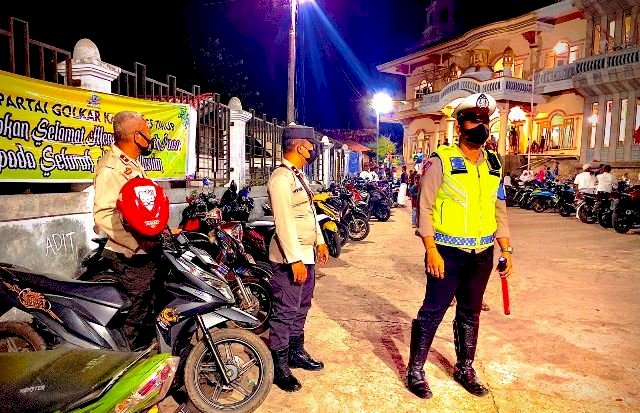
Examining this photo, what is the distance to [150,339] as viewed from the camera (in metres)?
2.78

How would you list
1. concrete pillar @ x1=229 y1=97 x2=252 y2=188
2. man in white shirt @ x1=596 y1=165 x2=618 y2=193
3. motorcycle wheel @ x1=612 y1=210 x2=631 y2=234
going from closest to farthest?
1. concrete pillar @ x1=229 y1=97 x2=252 y2=188
2. motorcycle wheel @ x1=612 y1=210 x2=631 y2=234
3. man in white shirt @ x1=596 y1=165 x2=618 y2=193

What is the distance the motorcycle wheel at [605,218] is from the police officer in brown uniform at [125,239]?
11822 millimetres

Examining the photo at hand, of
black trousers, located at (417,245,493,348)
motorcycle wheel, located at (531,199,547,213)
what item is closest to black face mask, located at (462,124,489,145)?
black trousers, located at (417,245,493,348)

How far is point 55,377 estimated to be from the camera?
5.26 feet

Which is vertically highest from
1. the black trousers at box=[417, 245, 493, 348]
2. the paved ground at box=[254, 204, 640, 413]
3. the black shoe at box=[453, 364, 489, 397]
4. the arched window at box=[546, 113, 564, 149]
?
the arched window at box=[546, 113, 564, 149]

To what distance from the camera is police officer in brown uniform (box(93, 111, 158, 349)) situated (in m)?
2.69

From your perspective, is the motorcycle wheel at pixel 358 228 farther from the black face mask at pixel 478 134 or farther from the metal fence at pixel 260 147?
the black face mask at pixel 478 134

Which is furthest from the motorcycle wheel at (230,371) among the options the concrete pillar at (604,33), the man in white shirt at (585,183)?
the concrete pillar at (604,33)

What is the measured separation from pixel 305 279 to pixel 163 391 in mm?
1504

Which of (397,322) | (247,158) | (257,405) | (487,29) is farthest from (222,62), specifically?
(257,405)

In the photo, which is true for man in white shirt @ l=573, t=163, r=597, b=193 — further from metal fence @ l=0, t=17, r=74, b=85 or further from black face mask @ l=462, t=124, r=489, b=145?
metal fence @ l=0, t=17, r=74, b=85

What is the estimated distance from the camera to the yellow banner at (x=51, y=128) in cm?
395

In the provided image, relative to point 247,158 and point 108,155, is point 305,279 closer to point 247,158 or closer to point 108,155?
point 108,155

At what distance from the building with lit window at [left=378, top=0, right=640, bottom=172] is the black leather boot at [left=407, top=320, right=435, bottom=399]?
15.5 meters
